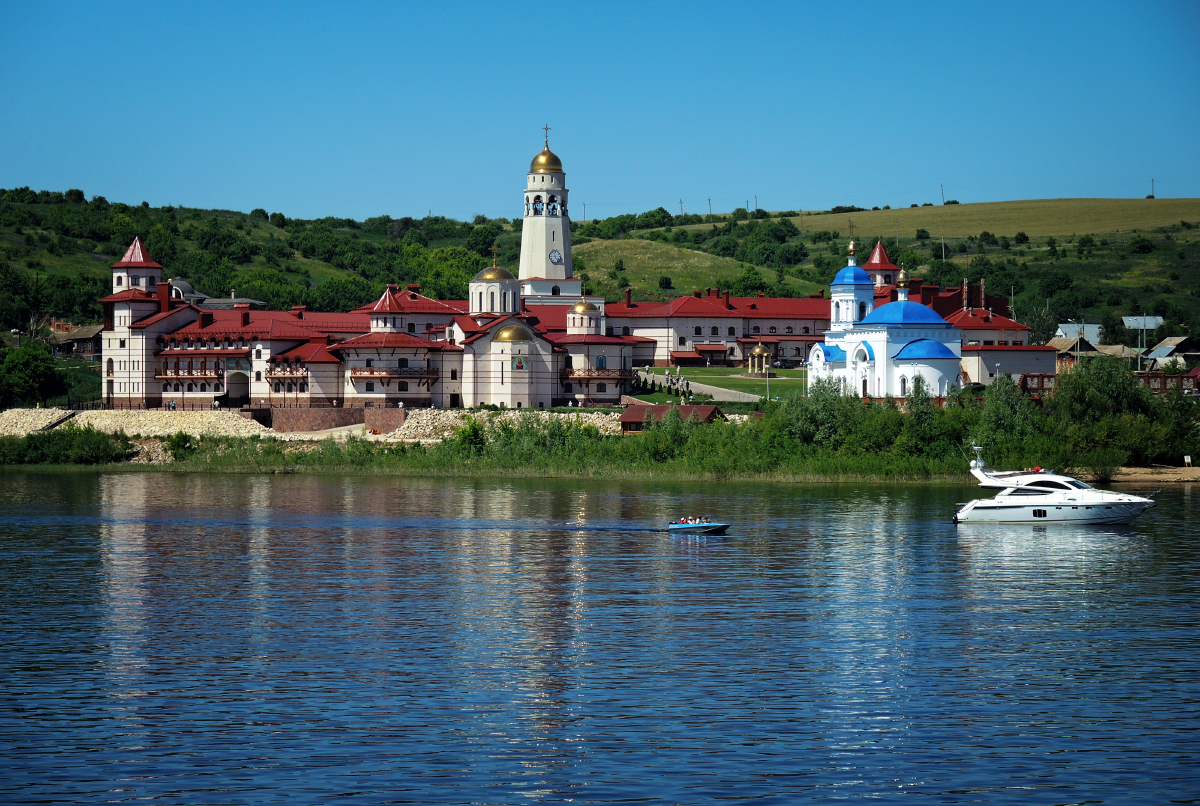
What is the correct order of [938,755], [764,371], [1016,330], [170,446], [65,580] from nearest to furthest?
[938,755] → [65,580] → [170,446] → [1016,330] → [764,371]

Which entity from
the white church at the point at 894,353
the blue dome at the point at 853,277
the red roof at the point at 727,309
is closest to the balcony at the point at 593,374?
the white church at the point at 894,353

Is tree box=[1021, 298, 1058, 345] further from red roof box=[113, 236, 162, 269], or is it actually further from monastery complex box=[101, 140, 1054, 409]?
red roof box=[113, 236, 162, 269]

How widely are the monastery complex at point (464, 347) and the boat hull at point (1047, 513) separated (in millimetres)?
29509

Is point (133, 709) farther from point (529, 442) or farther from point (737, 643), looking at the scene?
point (529, 442)

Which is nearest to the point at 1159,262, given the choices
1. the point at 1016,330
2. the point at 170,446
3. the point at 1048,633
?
the point at 1016,330

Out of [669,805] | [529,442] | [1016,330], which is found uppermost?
[1016,330]

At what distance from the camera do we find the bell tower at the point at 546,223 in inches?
4675

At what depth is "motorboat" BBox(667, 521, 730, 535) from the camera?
50250mm

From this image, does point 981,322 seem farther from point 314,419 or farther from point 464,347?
point 314,419

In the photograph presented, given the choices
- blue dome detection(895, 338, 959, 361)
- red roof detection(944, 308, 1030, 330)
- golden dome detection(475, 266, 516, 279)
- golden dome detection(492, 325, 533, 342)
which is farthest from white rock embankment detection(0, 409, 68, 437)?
red roof detection(944, 308, 1030, 330)

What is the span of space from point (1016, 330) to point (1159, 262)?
77.2 metres

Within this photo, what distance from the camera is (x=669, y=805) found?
20516 millimetres

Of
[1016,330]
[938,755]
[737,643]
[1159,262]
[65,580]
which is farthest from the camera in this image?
[1159,262]

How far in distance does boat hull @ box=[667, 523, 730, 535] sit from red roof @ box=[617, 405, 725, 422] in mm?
30534
